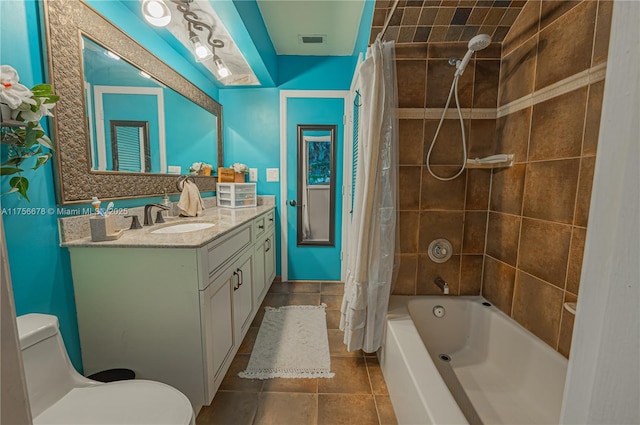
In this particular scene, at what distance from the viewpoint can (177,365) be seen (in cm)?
125

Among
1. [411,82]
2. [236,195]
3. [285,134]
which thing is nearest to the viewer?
[411,82]

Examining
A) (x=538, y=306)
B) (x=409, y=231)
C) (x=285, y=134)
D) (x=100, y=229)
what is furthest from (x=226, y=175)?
(x=538, y=306)

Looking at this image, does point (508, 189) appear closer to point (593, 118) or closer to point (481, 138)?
point (481, 138)

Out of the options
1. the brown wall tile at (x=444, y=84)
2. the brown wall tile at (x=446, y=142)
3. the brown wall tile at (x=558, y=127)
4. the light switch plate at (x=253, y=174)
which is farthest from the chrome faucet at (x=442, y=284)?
the light switch plate at (x=253, y=174)

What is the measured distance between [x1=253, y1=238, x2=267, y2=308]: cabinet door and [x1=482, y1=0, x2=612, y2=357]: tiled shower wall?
5.57 ft

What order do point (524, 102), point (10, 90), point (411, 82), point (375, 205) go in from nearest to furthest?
Result: 1. point (10, 90)
2. point (524, 102)
3. point (375, 205)
4. point (411, 82)

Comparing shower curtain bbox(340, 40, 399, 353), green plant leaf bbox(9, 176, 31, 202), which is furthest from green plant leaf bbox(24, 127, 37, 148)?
shower curtain bbox(340, 40, 399, 353)

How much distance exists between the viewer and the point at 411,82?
5.15 feet

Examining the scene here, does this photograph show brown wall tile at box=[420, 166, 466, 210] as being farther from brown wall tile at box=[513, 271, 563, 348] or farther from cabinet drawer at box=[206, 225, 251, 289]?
cabinet drawer at box=[206, 225, 251, 289]

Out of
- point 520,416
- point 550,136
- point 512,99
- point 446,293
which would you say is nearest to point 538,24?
point 512,99

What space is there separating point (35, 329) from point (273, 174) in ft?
7.42

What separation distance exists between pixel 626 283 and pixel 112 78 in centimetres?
203

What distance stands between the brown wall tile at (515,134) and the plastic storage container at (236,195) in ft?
7.22

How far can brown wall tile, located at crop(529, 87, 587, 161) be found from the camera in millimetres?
1079
